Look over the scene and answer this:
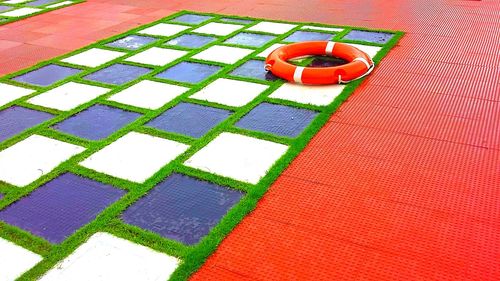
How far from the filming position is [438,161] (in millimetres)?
3336

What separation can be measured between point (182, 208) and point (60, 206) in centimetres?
82

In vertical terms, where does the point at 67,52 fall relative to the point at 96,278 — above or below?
above

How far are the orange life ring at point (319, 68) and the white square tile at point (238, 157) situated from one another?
1185 millimetres

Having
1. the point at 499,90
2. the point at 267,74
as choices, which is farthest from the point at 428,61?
the point at 267,74

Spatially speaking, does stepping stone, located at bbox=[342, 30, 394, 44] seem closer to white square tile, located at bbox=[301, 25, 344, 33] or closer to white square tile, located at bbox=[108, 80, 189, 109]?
white square tile, located at bbox=[301, 25, 344, 33]

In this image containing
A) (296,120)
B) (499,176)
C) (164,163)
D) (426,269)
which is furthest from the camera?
(296,120)

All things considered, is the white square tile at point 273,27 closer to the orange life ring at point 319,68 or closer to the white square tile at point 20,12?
the orange life ring at point 319,68

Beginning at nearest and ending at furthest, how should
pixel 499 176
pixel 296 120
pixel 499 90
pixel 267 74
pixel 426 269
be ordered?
pixel 426 269, pixel 499 176, pixel 296 120, pixel 499 90, pixel 267 74

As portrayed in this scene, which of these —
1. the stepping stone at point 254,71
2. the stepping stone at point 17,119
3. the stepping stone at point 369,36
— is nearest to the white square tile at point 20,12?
the stepping stone at point 17,119

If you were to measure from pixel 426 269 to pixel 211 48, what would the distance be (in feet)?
13.7

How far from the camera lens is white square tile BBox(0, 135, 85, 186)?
11.3 ft

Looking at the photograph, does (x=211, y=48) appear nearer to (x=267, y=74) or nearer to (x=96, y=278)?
(x=267, y=74)

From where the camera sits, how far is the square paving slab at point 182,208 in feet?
9.36

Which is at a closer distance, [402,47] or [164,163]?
[164,163]
